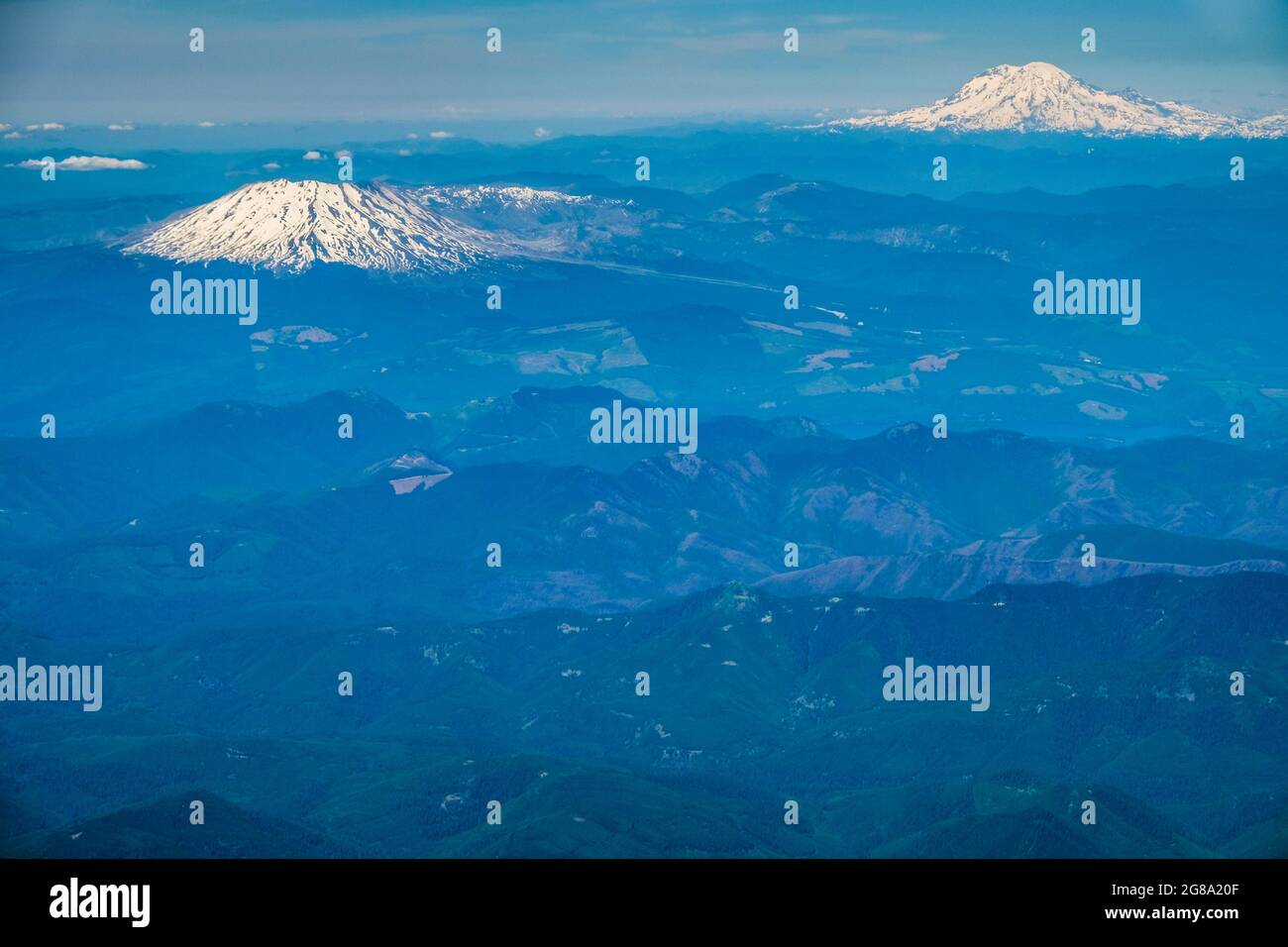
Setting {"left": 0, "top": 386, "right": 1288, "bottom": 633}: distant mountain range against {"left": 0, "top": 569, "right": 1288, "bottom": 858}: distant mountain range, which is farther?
{"left": 0, "top": 386, "right": 1288, "bottom": 633}: distant mountain range

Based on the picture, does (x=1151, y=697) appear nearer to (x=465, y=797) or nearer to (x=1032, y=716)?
(x=1032, y=716)

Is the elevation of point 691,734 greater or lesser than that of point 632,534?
greater

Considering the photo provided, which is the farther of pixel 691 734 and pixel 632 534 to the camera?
pixel 632 534

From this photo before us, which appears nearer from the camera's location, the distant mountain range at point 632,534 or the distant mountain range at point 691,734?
the distant mountain range at point 691,734

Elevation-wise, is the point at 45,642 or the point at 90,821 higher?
the point at 90,821

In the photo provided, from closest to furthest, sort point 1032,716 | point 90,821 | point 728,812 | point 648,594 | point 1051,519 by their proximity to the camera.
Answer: point 90,821 → point 728,812 → point 1032,716 → point 648,594 → point 1051,519

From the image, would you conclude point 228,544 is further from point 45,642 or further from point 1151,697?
point 1151,697

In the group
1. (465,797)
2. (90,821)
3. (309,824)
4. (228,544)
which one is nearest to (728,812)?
(465,797)

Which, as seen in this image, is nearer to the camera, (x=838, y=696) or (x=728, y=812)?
(x=728, y=812)

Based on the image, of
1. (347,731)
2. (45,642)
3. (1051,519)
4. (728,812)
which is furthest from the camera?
(1051,519)
